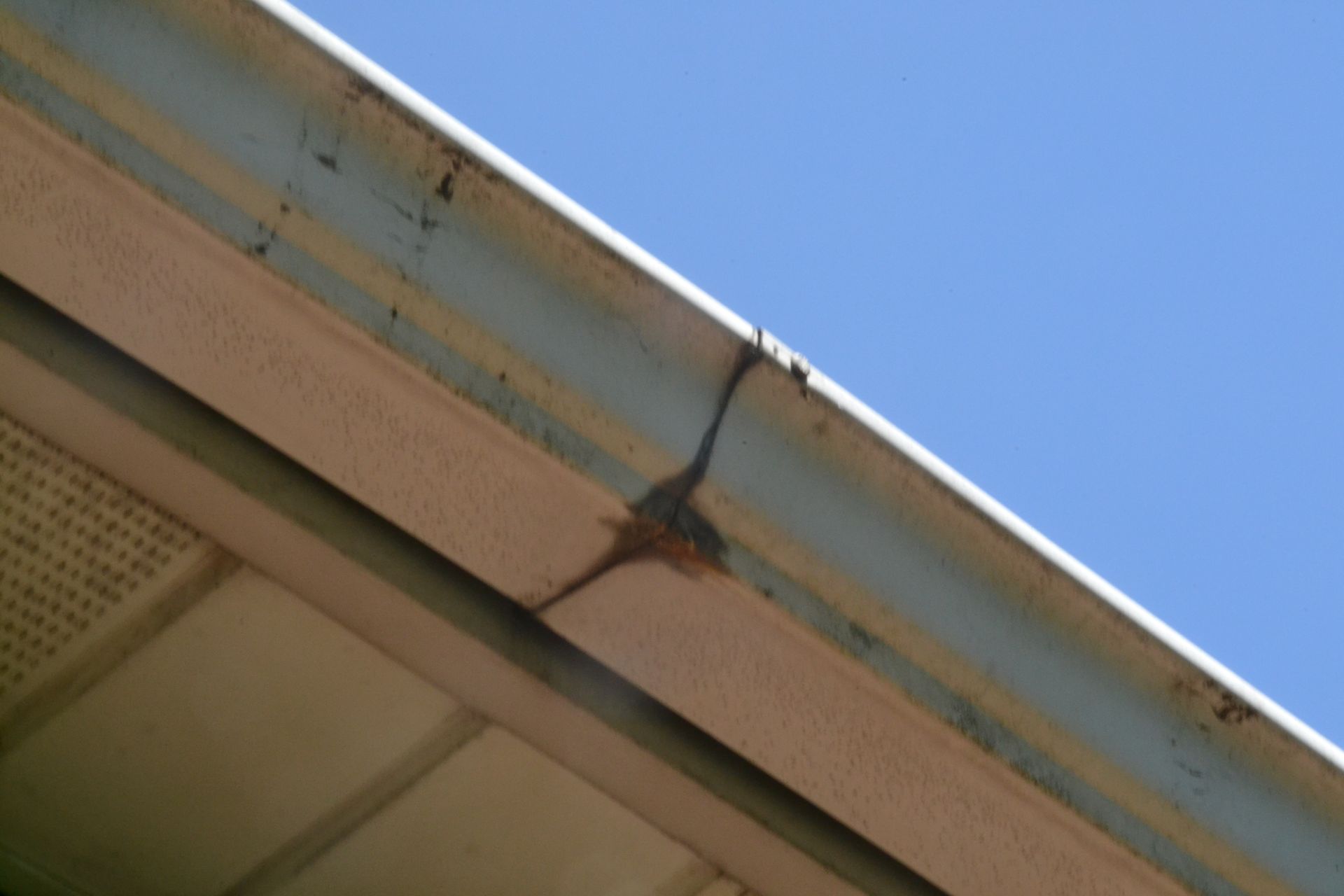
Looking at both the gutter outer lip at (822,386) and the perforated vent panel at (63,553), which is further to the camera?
the perforated vent panel at (63,553)

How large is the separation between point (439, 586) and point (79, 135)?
1.31ft

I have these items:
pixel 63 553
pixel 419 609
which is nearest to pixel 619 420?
pixel 419 609

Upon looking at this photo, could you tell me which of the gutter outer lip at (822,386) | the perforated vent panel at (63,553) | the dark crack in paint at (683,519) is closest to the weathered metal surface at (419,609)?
the perforated vent panel at (63,553)

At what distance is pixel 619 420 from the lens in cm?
82

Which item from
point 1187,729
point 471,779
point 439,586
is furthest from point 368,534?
point 1187,729

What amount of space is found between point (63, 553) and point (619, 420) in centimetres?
45

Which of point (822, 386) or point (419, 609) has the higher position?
point (822, 386)

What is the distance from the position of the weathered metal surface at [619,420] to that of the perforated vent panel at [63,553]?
126 mm

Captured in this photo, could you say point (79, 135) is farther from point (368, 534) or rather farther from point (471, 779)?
point (471, 779)

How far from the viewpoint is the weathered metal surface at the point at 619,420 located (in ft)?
2.50

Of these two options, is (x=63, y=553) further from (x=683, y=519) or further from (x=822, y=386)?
(x=822, y=386)

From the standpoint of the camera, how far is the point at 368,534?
89cm

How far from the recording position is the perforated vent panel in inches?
34.5

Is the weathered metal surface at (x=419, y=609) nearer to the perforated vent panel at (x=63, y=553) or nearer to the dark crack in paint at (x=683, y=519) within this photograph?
the perforated vent panel at (x=63, y=553)
